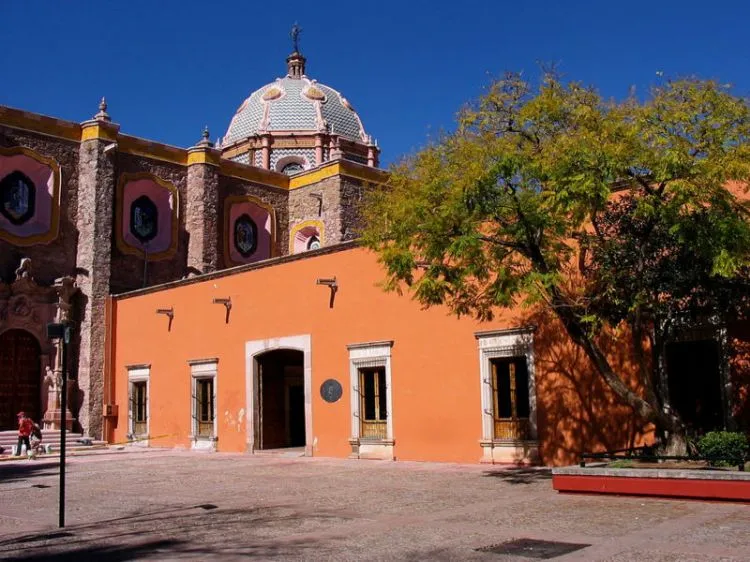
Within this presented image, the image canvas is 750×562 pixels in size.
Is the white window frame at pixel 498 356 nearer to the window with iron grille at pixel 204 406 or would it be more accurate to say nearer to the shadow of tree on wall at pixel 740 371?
the shadow of tree on wall at pixel 740 371

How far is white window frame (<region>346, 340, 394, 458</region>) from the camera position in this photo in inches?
680

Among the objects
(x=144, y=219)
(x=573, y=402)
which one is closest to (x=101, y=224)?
(x=144, y=219)

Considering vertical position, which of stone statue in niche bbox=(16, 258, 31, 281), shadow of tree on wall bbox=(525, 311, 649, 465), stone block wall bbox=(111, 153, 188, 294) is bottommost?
shadow of tree on wall bbox=(525, 311, 649, 465)

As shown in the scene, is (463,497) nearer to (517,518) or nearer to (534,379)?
(517,518)

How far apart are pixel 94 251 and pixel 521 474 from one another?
17.1 m

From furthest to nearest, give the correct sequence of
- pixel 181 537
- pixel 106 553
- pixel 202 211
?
pixel 202 211 → pixel 181 537 → pixel 106 553

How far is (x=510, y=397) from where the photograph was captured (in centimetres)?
1551

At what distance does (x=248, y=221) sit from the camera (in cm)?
3091

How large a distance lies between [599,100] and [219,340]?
1336 centimetres

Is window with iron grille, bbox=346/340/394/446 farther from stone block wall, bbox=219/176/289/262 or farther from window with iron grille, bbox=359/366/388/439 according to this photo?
stone block wall, bbox=219/176/289/262

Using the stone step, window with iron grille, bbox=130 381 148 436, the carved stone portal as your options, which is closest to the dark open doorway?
window with iron grille, bbox=130 381 148 436

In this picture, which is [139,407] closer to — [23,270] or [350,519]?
[23,270]

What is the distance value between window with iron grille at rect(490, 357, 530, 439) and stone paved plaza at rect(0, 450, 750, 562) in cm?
93

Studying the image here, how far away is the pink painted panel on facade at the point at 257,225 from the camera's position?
98.7 ft
